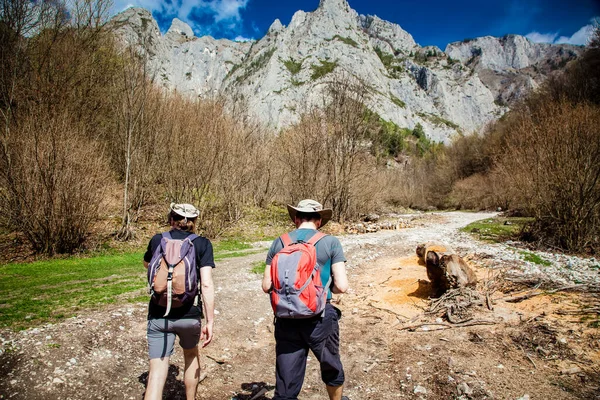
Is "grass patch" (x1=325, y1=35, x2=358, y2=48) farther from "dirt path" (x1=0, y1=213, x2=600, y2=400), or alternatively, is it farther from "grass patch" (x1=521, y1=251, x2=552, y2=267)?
"dirt path" (x1=0, y1=213, x2=600, y2=400)

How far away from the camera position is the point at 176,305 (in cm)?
269

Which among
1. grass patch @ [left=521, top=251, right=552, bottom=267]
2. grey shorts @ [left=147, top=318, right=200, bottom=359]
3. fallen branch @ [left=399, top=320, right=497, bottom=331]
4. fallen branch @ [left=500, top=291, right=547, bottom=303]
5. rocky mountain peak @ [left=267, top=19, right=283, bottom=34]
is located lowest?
fallen branch @ [left=399, top=320, right=497, bottom=331]

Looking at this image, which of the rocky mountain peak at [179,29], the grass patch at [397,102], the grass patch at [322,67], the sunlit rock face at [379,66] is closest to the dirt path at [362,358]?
the sunlit rock face at [379,66]

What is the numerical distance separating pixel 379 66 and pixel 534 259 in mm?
147240

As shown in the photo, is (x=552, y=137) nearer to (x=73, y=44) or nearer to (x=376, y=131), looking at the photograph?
(x=376, y=131)

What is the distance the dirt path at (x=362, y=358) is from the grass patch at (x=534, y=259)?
3.88 metres

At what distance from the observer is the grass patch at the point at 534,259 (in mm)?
9594

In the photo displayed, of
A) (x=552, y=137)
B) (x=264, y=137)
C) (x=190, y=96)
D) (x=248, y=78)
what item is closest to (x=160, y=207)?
(x=190, y=96)

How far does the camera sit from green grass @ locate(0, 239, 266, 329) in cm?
547

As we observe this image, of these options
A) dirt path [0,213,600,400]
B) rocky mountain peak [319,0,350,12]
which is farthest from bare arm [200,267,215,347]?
rocky mountain peak [319,0,350,12]

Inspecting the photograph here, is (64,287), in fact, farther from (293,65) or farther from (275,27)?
(275,27)

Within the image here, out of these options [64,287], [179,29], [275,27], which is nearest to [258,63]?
[275,27]

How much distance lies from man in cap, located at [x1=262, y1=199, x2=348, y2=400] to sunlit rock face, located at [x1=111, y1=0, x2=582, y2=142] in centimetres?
8271

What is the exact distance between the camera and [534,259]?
32.8 ft
